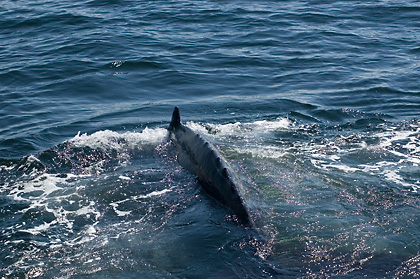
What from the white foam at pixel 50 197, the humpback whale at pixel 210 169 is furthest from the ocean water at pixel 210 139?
the humpback whale at pixel 210 169

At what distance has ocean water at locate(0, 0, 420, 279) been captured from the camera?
1023cm

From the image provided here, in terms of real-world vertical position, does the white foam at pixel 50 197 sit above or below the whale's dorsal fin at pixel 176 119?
below

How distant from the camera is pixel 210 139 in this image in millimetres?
15805

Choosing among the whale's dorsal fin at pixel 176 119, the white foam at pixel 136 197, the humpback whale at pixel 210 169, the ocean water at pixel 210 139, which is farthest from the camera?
the whale's dorsal fin at pixel 176 119

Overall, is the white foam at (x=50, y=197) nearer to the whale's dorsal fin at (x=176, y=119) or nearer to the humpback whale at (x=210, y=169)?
the humpback whale at (x=210, y=169)

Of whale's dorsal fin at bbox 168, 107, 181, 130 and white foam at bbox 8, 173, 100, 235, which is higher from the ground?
whale's dorsal fin at bbox 168, 107, 181, 130

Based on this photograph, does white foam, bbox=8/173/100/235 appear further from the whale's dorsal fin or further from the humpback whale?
the whale's dorsal fin

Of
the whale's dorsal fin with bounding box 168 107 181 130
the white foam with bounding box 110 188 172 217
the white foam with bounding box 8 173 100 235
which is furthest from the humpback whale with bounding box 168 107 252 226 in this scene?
the white foam with bounding box 8 173 100 235

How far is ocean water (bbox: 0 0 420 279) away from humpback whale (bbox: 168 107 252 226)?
22 centimetres

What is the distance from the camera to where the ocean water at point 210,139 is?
33.6 ft

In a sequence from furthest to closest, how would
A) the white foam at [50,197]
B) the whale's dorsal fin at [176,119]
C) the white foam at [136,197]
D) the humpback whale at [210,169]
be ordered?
1. the whale's dorsal fin at [176,119]
2. the white foam at [136,197]
3. the white foam at [50,197]
4. the humpback whale at [210,169]

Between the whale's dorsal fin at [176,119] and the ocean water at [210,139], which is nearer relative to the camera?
the ocean water at [210,139]

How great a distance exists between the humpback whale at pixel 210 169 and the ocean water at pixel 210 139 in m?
0.22

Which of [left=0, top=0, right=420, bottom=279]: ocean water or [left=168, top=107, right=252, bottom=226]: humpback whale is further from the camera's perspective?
[left=168, top=107, right=252, bottom=226]: humpback whale
